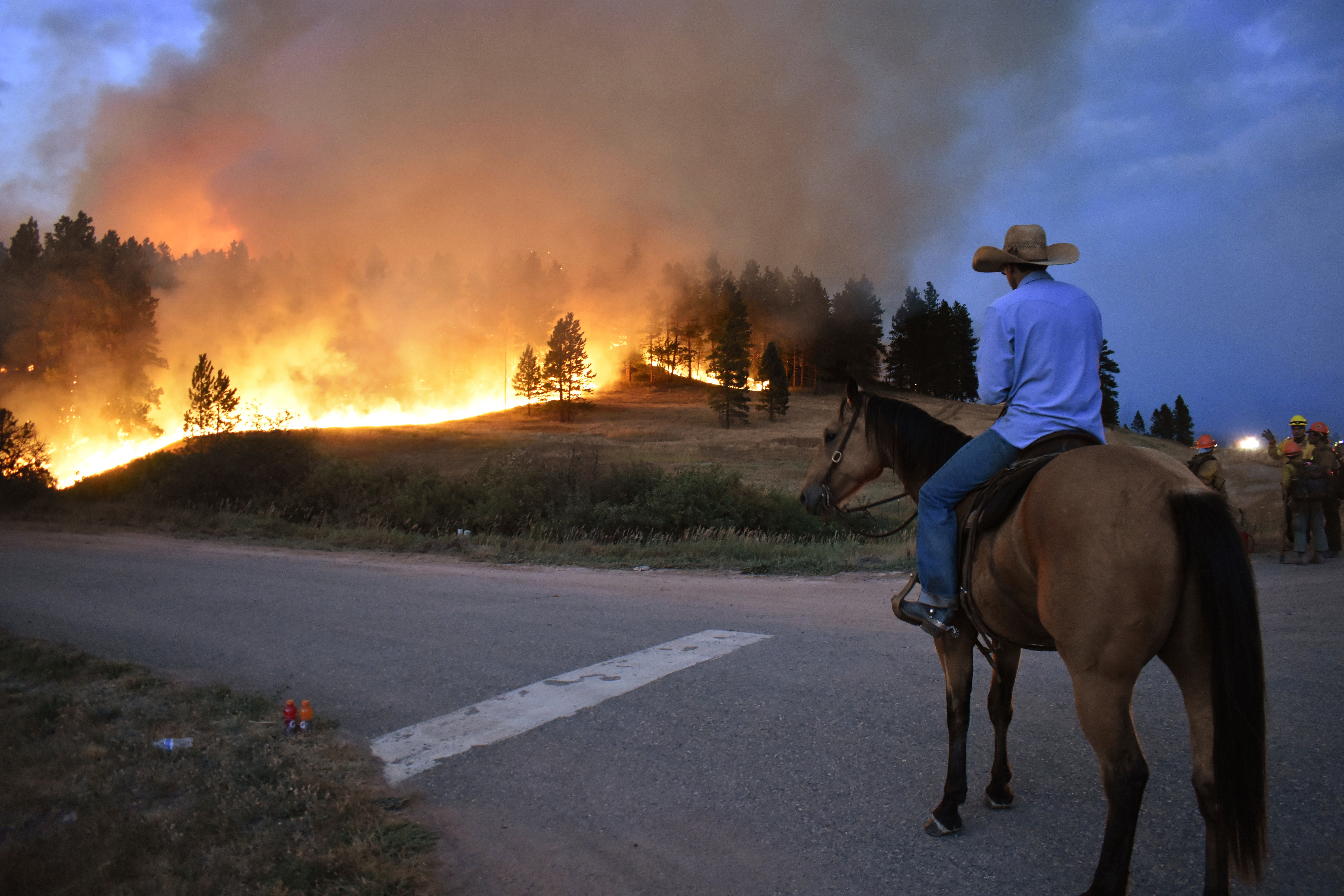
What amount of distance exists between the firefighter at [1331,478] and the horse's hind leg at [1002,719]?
1175 centimetres

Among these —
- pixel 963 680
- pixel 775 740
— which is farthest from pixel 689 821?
pixel 963 680

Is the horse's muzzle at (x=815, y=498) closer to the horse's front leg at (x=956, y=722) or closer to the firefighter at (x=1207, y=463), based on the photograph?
the horse's front leg at (x=956, y=722)

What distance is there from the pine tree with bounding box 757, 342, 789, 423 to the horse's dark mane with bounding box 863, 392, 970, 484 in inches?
2820

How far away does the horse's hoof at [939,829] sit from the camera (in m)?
3.67

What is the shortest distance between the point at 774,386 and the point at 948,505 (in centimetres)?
7475

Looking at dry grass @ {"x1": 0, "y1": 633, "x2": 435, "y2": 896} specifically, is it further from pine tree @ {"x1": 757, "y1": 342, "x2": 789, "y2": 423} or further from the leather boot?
pine tree @ {"x1": 757, "y1": 342, "x2": 789, "y2": 423}

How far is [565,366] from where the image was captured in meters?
83.1

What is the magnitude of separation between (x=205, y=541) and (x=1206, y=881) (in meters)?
20.0

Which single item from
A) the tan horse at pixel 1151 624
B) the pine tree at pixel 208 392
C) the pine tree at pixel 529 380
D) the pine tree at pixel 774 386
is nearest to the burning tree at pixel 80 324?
the pine tree at pixel 208 392

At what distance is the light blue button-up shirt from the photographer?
361cm

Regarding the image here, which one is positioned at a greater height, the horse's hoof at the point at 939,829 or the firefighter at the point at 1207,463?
the firefighter at the point at 1207,463

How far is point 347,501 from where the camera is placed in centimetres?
2331

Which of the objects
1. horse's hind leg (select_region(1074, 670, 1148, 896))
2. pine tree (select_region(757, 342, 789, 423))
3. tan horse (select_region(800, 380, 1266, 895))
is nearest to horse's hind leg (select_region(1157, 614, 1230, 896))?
tan horse (select_region(800, 380, 1266, 895))

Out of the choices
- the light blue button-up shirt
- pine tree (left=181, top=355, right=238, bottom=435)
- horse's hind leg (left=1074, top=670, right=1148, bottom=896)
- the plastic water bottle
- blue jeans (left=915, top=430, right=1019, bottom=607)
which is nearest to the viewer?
horse's hind leg (left=1074, top=670, right=1148, bottom=896)
